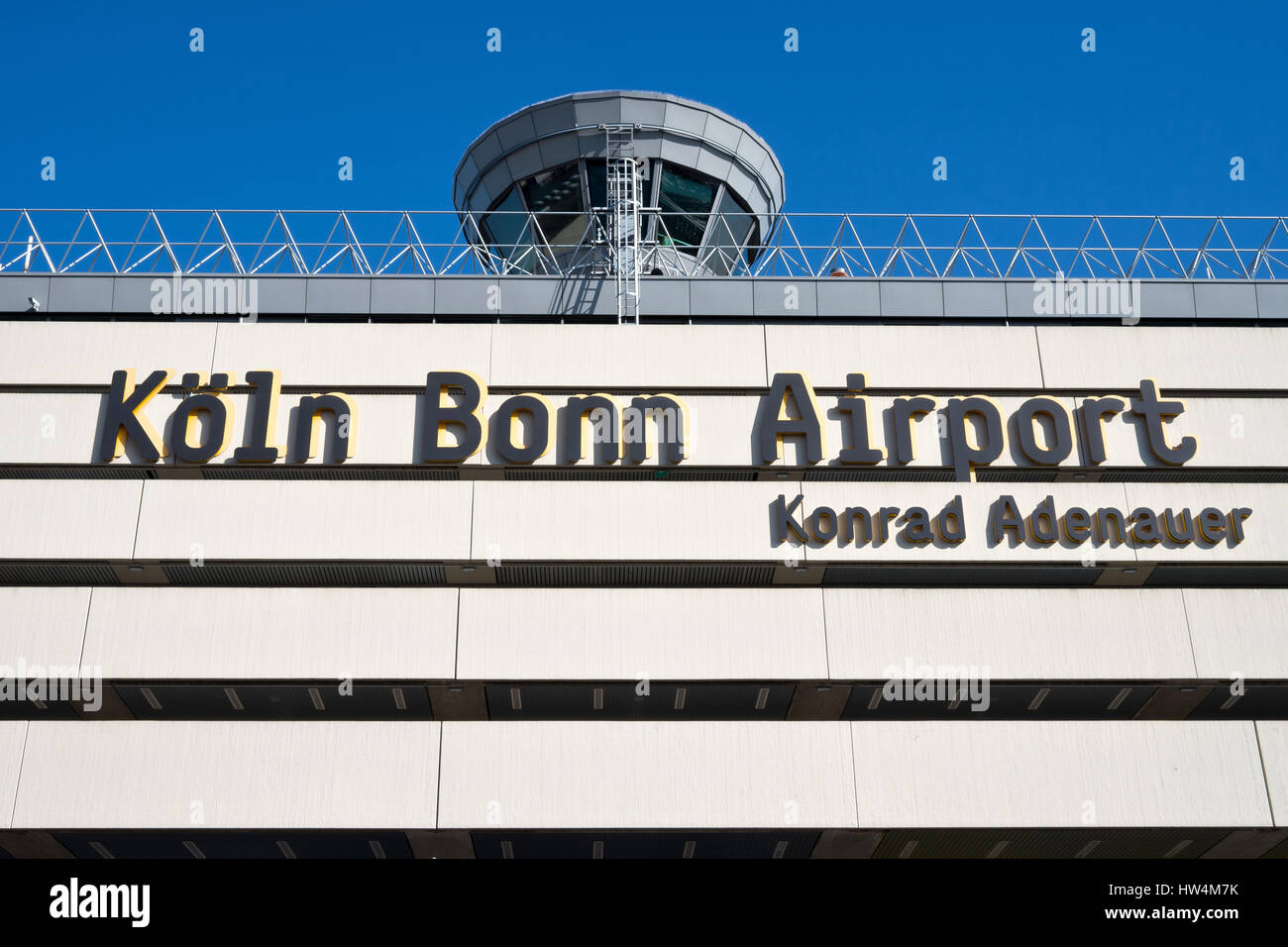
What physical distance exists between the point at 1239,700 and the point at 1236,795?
3000mm

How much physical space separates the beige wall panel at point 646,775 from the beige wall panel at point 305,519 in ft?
14.0

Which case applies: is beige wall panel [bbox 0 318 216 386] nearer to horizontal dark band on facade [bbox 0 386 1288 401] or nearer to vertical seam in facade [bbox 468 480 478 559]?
horizontal dark band on facade [bbox 0 386 1288 401]

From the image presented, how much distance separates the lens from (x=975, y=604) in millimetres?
22781

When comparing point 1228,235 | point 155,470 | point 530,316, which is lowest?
point 155,470

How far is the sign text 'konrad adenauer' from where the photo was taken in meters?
24.1

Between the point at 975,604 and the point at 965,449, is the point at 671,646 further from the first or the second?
the point at 965,449

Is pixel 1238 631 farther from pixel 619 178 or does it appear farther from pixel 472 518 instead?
pixel 619 178

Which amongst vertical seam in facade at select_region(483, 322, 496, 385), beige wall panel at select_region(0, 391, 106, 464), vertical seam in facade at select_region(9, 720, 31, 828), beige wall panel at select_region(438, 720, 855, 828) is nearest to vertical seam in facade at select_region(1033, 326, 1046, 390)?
beige wall panel at select_region(438, 720, 855, 828)

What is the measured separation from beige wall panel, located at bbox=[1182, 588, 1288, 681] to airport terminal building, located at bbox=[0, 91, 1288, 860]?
69 millimetres

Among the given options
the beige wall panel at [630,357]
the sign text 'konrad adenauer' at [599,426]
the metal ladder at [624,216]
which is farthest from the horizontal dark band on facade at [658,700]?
the metal ladder at [624,216]

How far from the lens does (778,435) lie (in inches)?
964

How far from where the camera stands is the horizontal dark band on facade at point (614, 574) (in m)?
23.1

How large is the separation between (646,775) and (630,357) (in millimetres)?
9383
